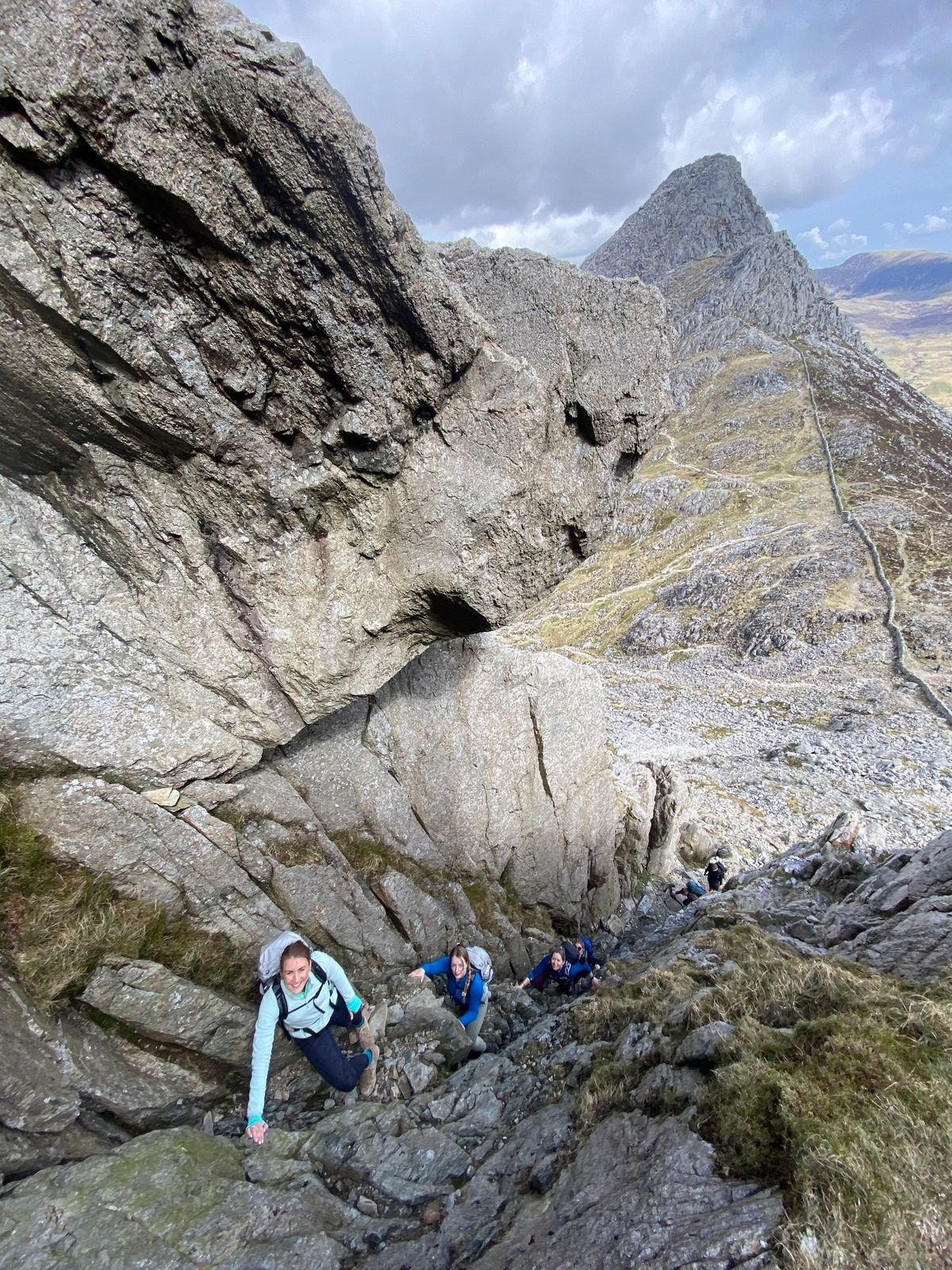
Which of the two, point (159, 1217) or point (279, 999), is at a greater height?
point (279, 999)

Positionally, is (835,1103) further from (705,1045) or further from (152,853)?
(152,853)

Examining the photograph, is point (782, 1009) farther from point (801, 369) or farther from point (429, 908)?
point (801, 369)

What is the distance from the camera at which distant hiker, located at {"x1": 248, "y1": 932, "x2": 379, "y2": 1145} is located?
328 inches

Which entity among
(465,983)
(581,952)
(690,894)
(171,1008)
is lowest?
(690,894)

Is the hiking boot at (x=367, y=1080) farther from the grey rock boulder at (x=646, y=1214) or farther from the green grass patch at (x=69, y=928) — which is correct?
the grey rock boulder at (x=646, y=1214)

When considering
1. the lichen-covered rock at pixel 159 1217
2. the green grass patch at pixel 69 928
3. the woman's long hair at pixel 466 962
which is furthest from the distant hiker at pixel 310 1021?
the woman's long hair at pixel 466 962

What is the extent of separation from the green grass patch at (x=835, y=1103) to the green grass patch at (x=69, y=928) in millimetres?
6690

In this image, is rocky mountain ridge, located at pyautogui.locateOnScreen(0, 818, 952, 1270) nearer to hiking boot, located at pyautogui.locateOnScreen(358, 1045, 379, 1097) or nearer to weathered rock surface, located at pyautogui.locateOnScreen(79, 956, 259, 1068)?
weathered rock surface, located at pyautogui.locateOnScreen(79, 956, 259, 1068)

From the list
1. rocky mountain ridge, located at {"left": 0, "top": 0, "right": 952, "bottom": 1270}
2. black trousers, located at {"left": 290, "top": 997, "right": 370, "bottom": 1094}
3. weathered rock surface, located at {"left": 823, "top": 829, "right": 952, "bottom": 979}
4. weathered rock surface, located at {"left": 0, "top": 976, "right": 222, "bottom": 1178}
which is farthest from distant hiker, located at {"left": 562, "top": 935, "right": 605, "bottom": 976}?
weathered rock surface, located at {"left": 0, "top": 976, "right": 222, "bottom": 1178}

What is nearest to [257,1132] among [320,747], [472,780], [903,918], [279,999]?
[279,999]

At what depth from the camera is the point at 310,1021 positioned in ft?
29.8

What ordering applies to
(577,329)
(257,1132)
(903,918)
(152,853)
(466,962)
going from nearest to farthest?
(257,1132)
(152,853)
(466,962)
(903,918)
(577,329)

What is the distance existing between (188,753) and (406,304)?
29.1ft

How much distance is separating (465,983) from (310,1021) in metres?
4.04
